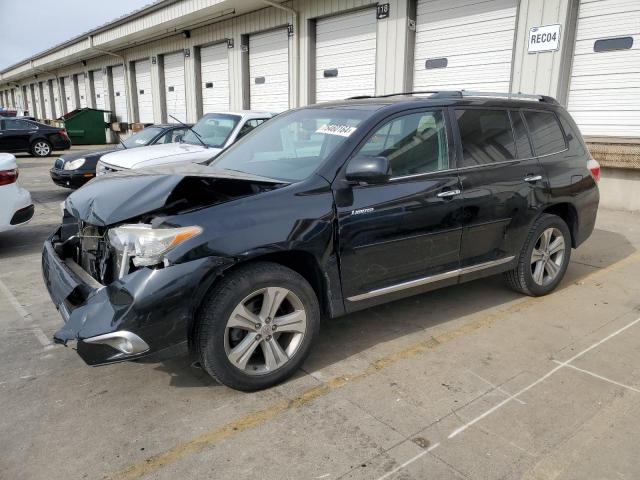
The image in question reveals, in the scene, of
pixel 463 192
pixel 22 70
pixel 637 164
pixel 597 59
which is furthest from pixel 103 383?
pixel 22 70

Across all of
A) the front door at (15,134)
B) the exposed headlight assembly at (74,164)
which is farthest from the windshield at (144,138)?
the front door at (15,134)

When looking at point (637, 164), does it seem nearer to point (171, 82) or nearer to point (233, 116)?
point (233, 116)

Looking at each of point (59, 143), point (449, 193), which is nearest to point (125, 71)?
point (59, 143)

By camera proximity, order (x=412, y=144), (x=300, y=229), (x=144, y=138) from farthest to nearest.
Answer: (x=144, y=138)
(x=412, y=144)
(x=300, y=229)

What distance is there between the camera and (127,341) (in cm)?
263

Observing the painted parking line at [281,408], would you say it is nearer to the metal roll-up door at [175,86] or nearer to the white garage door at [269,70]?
the white garage door at [269,70]

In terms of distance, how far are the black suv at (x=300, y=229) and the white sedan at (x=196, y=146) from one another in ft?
12.0

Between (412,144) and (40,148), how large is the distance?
19.0 m

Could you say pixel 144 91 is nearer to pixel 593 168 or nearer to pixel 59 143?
pixel 59 143

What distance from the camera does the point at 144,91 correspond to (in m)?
24.0

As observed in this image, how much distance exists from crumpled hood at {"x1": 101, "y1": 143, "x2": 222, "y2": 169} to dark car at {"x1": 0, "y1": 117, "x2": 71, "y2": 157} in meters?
12.9

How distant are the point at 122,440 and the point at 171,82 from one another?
20.8m

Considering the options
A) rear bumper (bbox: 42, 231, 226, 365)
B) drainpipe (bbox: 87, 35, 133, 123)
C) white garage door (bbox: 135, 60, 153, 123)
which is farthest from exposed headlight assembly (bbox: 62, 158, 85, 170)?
drainpipe (bbox: 87, 35, 133, 123)

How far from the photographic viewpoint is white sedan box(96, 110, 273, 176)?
24.9 ft
